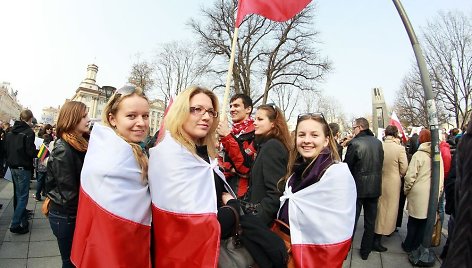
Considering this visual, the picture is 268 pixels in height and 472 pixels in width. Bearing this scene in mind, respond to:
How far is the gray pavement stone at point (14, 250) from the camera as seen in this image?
4.75 m

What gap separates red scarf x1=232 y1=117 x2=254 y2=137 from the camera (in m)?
4.09

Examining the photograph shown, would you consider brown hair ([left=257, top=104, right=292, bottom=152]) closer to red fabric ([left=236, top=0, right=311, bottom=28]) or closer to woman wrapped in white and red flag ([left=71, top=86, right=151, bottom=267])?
woman wrapped in white and red flag ([left=71, top=86, right=151, bottom=267])

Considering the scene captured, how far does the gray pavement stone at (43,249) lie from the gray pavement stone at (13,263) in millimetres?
194

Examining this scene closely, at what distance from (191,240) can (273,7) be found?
12.5 feet

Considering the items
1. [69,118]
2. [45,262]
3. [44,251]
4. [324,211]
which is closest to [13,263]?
[45,262]

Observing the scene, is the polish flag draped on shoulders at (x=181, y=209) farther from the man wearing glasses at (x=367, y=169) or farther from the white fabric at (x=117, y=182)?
the man wearing glasses at (x=367, y=169)

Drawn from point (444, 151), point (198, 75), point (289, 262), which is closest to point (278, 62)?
point (198, 75)

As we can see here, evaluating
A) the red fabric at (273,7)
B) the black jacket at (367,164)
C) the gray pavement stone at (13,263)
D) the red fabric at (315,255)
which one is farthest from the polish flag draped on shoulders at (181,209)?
the black jacket at (367,164)

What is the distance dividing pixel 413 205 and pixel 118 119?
504 cm

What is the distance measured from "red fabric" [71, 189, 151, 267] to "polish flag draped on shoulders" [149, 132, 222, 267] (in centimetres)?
9

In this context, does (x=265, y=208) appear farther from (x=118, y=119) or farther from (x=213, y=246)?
(x=118, y=119)

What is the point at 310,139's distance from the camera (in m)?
2.65

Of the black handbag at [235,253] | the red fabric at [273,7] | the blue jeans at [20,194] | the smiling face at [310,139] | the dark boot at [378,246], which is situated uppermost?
the red fabric at [273,7]

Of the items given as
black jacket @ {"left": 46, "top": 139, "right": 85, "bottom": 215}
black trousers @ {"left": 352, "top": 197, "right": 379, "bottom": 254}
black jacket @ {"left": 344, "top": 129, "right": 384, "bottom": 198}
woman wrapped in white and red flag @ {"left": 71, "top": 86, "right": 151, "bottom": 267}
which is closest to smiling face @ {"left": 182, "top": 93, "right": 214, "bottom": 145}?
woman wrapped in white and red flag @ {"left": 71, "top": 86, "right": 151, "bottom": 267}
